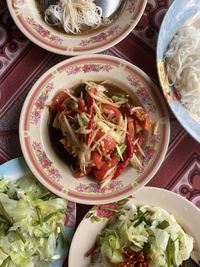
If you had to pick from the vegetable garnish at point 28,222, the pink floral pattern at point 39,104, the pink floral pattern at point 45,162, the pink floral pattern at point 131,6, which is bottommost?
the vegetable garnish at point 28,222

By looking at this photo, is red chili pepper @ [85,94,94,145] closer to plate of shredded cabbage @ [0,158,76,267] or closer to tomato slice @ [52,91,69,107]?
tomato slice @ [52,91,69,107]

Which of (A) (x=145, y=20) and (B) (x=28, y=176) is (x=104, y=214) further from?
(A) (x=145, y=20)

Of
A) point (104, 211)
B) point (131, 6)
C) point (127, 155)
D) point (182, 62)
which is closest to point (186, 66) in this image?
point (182, 62)

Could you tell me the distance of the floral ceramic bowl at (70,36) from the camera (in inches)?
68.6

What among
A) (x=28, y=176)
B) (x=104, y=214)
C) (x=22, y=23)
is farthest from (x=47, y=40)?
(x=104, y=214)

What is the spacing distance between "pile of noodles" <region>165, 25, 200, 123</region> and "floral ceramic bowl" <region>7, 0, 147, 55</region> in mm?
197

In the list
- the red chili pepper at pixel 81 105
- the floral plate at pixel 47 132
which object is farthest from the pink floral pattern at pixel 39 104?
the red chili pepper at pixel 81 105

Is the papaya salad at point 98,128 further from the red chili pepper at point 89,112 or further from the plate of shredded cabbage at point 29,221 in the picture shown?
the plate of shredded cabbage at point 29,221

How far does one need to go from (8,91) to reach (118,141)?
19.2 inches

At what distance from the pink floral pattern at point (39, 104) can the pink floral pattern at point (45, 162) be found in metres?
0.09

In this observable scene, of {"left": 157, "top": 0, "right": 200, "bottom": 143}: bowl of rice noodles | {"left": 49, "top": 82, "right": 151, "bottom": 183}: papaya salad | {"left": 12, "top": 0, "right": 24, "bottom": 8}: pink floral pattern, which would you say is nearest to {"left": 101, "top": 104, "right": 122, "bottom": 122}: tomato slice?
{"left": 49, "top": 82, "right": 151, "bottom": 183}: papaya salad

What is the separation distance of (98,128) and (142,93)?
245mm

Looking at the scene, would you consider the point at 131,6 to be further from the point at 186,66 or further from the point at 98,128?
the point at 98,128

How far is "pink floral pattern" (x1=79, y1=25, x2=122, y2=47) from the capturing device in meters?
1.79
